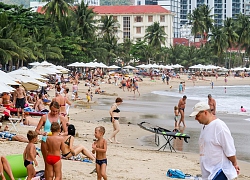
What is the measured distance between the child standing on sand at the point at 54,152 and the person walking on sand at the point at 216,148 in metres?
2.27

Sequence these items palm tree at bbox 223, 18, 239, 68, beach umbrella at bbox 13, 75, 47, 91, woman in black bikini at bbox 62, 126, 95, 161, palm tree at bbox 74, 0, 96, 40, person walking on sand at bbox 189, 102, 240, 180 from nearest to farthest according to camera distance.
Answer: person walking on sand at bbox 189, 102, 240, 180, woman in black bikini at bbox 62, 126, 95, 161, beach umbrella at bbox 13, 75, 47, 91, palm tree at bbox 74, 0, 96, 40, palm tree at bbox 223, 18, 239, 68

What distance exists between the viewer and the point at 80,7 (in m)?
70.7

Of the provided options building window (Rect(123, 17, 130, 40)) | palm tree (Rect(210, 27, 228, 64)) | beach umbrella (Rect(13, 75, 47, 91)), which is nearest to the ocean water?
beach umbrella (Rect(13, 75, 47, 91))

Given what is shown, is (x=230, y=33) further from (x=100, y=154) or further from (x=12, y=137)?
(x=100, y=154)

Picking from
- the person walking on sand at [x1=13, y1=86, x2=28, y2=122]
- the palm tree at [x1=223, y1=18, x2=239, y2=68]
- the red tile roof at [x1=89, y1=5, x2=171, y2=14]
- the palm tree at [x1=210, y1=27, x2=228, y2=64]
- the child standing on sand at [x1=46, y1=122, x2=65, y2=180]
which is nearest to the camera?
the child standing on sand at [x1=46, y1=122, x2=65, y2=180]

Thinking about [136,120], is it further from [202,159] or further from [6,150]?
[202,159]

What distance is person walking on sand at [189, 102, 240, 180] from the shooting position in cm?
557

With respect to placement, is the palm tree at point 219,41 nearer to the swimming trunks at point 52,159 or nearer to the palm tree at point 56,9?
the palm tree at point 56,9

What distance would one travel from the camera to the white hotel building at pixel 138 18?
11662 cm

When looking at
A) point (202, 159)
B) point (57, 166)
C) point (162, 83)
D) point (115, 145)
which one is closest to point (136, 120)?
point (115, 145)

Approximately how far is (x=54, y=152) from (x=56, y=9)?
58169 millimetres

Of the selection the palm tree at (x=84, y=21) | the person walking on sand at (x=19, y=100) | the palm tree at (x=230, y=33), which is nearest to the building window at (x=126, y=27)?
the palm tree at (x=230, y=33)

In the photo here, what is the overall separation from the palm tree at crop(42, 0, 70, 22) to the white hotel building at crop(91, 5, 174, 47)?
51092 mm

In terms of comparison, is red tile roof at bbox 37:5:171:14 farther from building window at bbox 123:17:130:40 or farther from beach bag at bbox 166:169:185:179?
beach bag at bbox 166:169:185:179
